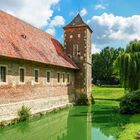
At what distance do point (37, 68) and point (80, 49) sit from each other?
1191 centimetres

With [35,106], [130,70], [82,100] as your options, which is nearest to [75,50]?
[82,100]

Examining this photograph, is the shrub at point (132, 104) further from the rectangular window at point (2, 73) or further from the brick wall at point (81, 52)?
the brick wall at point (81, 52)

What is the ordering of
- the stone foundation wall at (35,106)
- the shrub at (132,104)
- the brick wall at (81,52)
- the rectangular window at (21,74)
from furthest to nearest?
the brick wall at (81,52) → the shrub at (132,104) → the rectangular window at (21,74) → the stone foundation wall at (35,106)

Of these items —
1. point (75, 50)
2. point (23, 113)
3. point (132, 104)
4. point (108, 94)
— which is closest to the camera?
point (23, 113)

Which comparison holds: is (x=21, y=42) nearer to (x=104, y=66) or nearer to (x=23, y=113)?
(x=23, y=113)

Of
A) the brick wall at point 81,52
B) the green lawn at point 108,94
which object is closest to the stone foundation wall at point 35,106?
the brick wall at point 81,52

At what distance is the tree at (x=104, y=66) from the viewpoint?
2982 inches

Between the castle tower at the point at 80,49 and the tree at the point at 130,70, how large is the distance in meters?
5.02

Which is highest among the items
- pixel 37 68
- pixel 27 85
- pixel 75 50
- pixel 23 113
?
pixel 75 50

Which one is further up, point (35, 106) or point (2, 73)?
point (2, 73)

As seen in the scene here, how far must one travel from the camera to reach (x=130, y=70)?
94.6 feet

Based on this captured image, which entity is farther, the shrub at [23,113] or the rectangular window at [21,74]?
the rectangular window at [21,74]

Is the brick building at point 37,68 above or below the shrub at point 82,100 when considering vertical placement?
above

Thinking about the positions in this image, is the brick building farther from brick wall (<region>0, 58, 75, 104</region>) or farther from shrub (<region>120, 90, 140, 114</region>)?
shrub (<region>120, 90, 140, 114</region>)
